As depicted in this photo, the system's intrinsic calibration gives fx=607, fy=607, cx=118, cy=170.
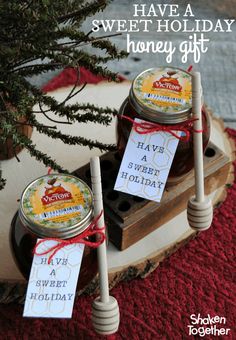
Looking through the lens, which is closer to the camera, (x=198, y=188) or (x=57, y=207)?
(x=57, y=207)

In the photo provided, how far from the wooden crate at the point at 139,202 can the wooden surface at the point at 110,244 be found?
0.01m

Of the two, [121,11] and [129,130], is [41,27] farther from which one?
[121,11]

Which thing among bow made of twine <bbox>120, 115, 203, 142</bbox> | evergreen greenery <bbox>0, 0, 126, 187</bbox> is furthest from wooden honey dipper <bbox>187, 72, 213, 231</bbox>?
evergreen greenery <bbox>0, 0, 126, 187</bbox>

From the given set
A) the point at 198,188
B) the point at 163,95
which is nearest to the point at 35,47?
the point at 163,95

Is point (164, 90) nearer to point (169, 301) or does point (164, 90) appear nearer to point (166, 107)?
point (166, 107)

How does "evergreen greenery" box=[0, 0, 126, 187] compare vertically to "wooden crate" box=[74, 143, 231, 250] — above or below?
above

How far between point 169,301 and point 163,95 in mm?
302

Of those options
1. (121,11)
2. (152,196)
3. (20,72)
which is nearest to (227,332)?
(152,196)

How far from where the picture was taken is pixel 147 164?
83 centimetres

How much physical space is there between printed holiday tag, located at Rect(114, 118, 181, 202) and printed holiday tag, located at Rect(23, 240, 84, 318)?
14cm

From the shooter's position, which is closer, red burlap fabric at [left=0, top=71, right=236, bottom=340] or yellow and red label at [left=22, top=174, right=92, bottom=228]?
yellow and red label at [left=22, top=174, right=92, bottom=228]

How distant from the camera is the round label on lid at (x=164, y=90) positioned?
0.83 meters

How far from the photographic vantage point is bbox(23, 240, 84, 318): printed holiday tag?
71cm

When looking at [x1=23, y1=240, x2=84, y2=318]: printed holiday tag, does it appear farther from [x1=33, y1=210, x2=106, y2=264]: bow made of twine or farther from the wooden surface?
the wooden surface
